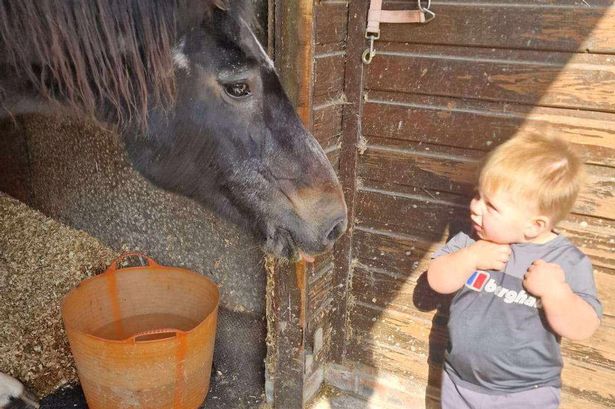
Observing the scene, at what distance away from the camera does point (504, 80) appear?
5.22 feet

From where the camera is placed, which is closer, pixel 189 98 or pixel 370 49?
pixel 189 98

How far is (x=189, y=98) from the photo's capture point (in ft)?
4.50

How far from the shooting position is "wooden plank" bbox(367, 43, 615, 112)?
1476mm

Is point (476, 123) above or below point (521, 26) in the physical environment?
below

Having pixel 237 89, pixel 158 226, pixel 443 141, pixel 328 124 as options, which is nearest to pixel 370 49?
pixel 328 124

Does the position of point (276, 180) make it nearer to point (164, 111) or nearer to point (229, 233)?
point (164, 111)

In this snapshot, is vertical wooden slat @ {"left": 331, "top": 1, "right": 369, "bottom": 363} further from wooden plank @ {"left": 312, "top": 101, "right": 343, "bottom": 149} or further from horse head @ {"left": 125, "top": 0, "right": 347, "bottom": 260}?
horse head @ {"left": 125, "top": 0, "right": 347, "bottom": 260}

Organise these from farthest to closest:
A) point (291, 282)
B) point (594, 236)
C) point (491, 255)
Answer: point (291, 282), point (594, 236), point (491, 255)

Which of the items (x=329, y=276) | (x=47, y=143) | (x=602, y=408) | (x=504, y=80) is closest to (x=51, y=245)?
(x=47, y=143)

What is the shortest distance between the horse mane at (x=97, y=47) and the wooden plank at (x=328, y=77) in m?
0.42

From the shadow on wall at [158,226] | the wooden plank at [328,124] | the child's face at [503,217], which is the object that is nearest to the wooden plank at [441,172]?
the wooden plank at [328,124]

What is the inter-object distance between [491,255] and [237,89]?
822 millimetres

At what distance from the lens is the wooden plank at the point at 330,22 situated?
1642 mm

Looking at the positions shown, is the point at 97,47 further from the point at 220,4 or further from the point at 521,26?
the point at 521,26
